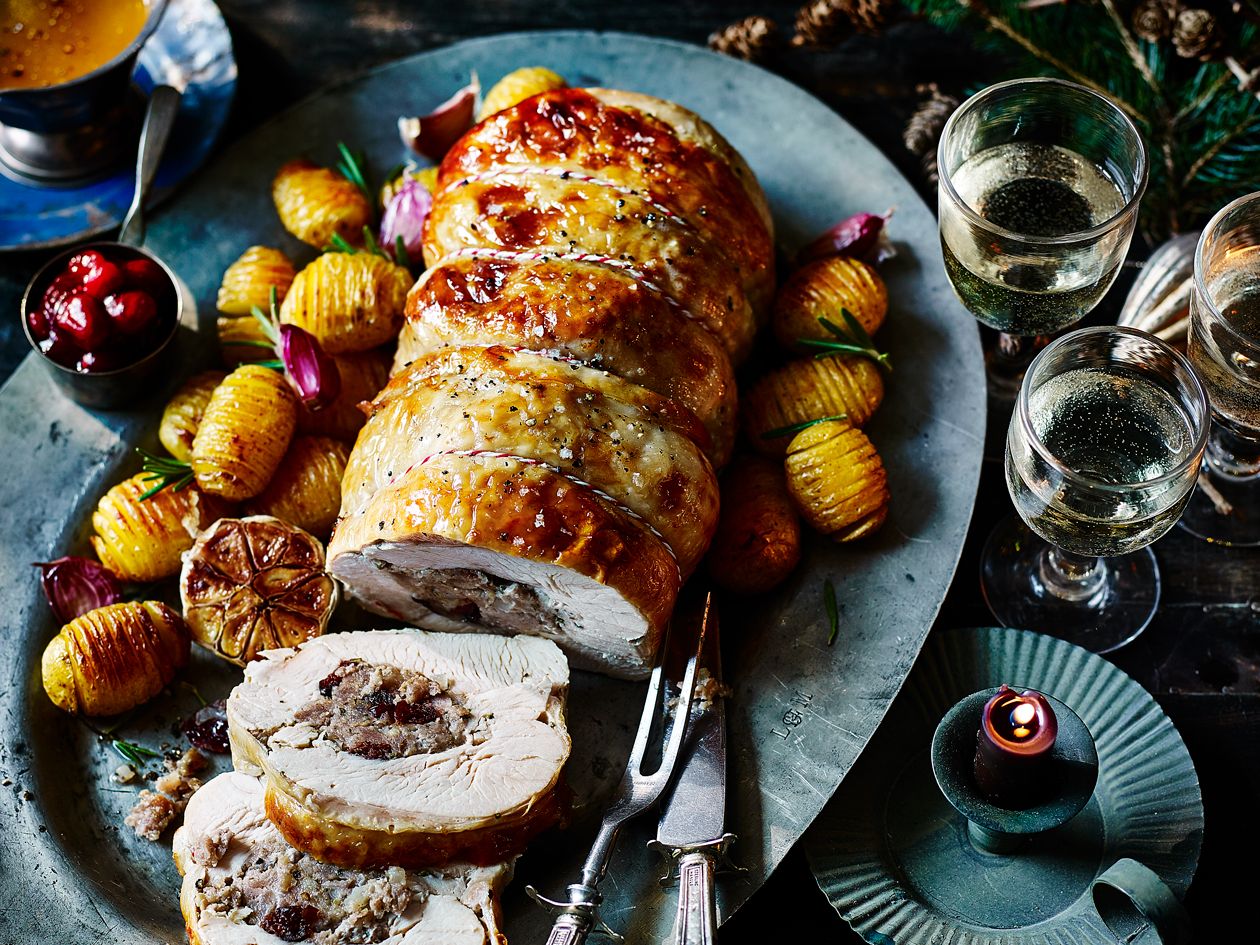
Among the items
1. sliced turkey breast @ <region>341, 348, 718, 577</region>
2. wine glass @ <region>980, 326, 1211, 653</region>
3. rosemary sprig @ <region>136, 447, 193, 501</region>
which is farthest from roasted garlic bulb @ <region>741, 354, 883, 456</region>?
rosemary sprig @ <region>136, 447, 193, 501</region>

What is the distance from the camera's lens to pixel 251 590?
317cm

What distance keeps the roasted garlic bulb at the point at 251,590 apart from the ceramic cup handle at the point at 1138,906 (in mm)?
1824

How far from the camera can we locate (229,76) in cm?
410

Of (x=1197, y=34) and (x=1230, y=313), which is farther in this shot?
(x=1197, y=34)

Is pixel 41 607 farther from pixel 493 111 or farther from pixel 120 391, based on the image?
pixel 493 111

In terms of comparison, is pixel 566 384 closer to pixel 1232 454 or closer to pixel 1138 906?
pixel 1138 906

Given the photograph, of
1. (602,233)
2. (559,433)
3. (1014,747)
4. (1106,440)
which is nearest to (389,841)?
(559,433)

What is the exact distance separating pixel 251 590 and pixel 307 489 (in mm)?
294

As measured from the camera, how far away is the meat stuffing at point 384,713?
9.45ft

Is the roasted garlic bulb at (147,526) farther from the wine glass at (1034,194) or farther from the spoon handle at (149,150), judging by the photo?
the wine glass at (1034,194)

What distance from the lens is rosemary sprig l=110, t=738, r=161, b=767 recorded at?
3137mm

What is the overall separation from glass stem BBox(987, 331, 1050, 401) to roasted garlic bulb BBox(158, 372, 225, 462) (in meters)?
2.08

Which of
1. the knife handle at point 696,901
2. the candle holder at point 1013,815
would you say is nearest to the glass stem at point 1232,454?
the candle holder at point 1013,815

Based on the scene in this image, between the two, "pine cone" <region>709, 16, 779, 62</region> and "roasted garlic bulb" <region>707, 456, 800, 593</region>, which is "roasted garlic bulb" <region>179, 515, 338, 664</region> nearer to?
"roasted garlic bulb" <region>707, 456, 800, 593</region>
